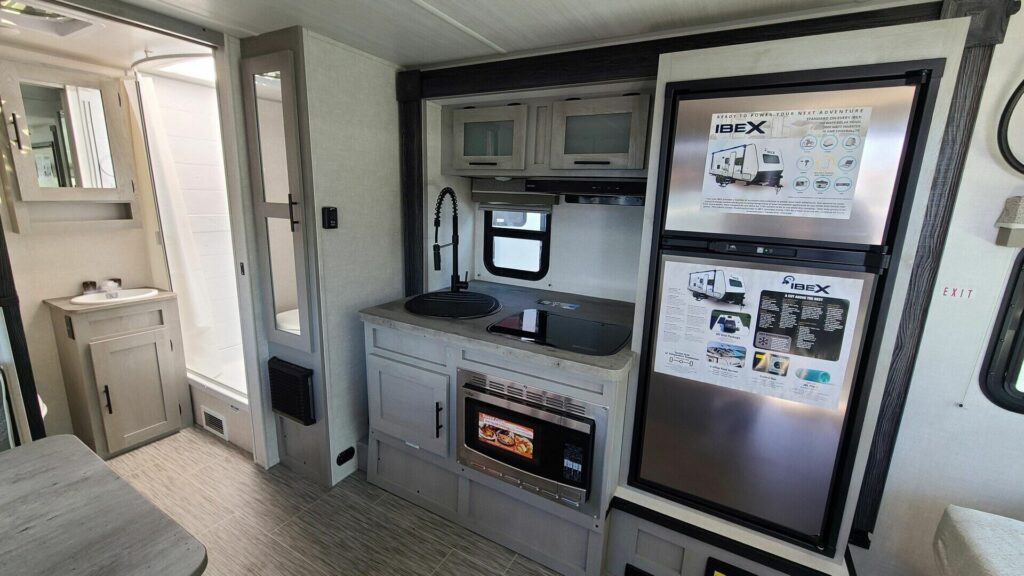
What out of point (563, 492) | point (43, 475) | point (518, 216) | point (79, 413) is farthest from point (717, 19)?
point (79, 413)

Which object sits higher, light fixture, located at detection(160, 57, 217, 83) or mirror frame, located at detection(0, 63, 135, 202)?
light fixture, located at detection(160, 57, 217, 83)

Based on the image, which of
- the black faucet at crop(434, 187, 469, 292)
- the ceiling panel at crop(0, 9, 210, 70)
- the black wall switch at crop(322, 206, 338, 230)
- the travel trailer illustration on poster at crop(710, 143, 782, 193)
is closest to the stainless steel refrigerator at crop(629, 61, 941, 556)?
the travel trailer illustration on poster at crop(710, 143, 782, 193)

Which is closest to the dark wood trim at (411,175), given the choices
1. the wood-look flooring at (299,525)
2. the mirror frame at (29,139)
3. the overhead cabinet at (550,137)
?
the overhead cabinet at (550,137)

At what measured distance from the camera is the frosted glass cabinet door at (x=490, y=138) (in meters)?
2.27

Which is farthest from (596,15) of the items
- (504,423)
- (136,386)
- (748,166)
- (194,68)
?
(136,386)

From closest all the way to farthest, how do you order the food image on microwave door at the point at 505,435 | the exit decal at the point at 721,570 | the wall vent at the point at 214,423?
the exit decal at the point at 721,570
the food image on microwave door at the point at 505,435
the wall vent at the point at 214,423

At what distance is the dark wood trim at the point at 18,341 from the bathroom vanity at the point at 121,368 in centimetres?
116

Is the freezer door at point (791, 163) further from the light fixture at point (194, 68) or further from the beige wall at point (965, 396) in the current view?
the light fixture at point (194, 68)

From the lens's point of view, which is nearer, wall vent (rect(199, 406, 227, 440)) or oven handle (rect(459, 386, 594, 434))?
oven handle (rect(459, 386, 594, 434))

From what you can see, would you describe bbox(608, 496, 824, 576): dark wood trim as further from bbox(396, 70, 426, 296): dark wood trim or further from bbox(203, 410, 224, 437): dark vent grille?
bbox(203, 410, 224, 437): dark vent grille

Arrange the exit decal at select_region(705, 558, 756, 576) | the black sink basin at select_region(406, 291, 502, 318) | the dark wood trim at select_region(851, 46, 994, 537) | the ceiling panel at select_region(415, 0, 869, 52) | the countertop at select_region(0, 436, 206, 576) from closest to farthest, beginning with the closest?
the countertop at select_region(0, 436, 206, 576) < the dark wood trim at select_region(851, 46, 994, 537) < the ceiling panel at select_region(415, 0, 869, 52) < the exit decal at select_region(705, 558, 756, 576) < the black sink basin at select_region(406, 291, 502, 318)

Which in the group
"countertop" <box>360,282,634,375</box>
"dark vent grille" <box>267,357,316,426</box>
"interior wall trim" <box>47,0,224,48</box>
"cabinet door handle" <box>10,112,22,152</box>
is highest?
"interior wall trim" <box>47,0,224,48</box>

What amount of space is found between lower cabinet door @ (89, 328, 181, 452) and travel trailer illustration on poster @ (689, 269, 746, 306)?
10.6 feet

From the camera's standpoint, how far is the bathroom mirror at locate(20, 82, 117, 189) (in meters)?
2.39
